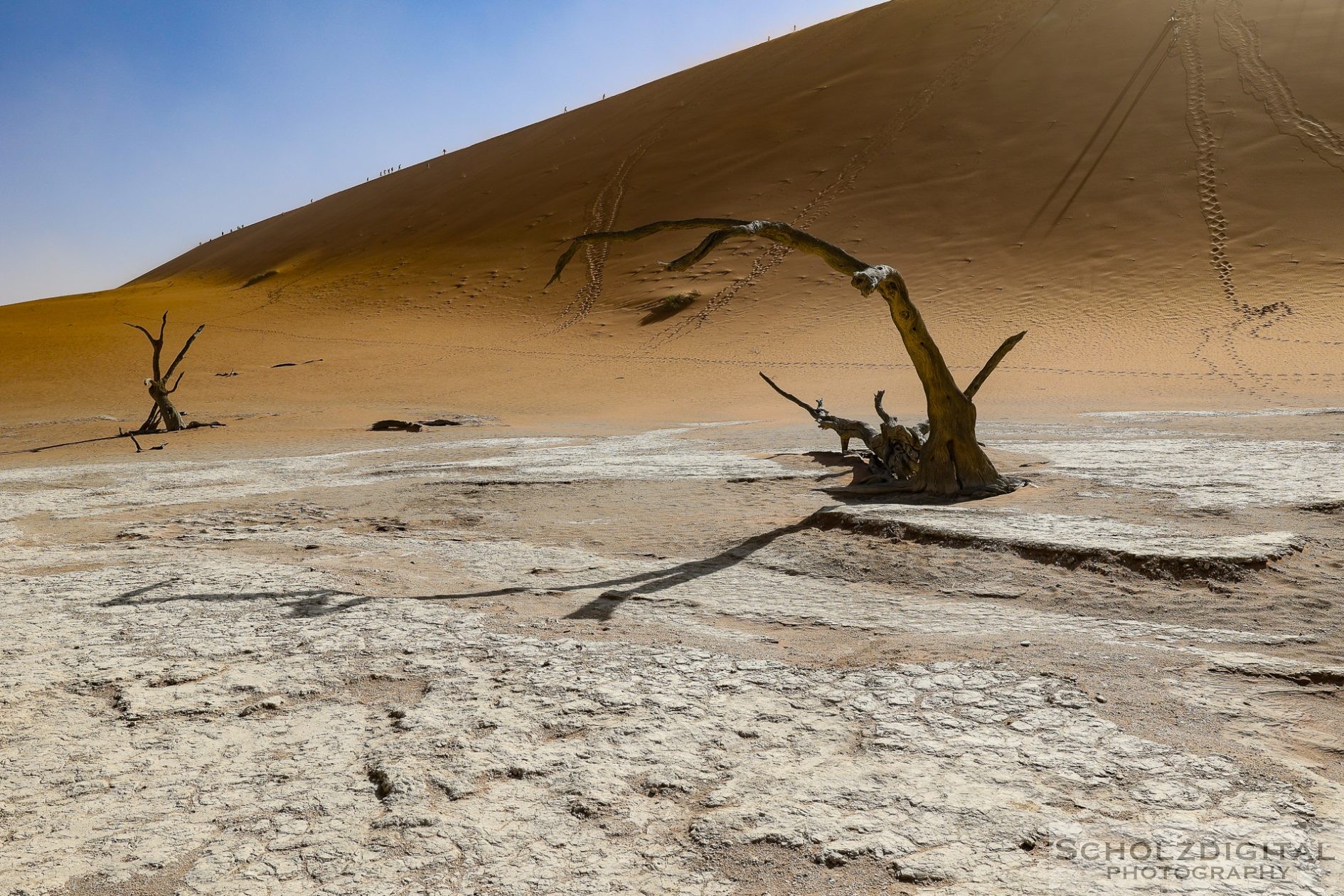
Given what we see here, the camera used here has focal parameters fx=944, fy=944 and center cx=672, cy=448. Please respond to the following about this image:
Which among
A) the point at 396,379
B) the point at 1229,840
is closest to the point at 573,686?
the point at 1229,840

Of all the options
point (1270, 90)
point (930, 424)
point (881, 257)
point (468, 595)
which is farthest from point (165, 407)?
point (1270, 90)

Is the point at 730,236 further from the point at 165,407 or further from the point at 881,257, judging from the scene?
the point at 881,257

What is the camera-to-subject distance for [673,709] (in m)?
2.67

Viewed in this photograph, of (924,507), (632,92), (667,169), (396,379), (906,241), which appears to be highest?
(632,92)

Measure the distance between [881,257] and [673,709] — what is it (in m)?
20.5

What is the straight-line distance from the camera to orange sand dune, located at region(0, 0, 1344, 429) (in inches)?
625

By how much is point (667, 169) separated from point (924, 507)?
25.8m

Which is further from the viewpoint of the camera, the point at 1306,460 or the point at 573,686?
the point at 1306,460

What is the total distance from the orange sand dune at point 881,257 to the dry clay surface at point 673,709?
851 centimetres

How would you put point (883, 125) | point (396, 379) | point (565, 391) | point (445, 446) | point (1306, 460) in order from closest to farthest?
1. point (1306, 460)
2. point (445, 446)
3. point (565, 391)
4. point (396, 379)
5. point (883, 125)

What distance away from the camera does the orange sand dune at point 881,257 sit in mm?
15867

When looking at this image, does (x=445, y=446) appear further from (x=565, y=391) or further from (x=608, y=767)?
(x=608, y=767)

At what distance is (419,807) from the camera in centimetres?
216

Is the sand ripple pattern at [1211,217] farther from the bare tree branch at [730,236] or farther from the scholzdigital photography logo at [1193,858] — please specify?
the scholzdigital photography logo at [1193,858]
